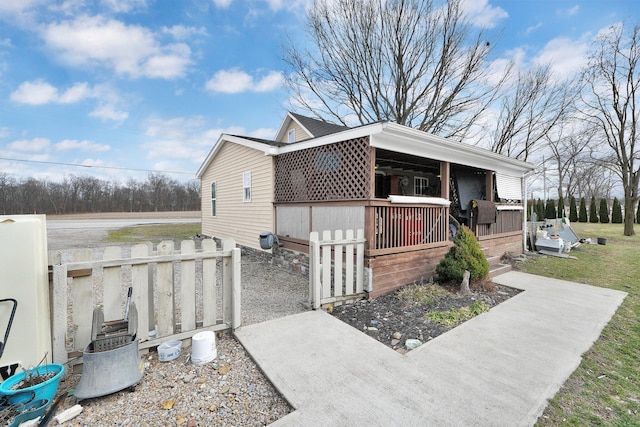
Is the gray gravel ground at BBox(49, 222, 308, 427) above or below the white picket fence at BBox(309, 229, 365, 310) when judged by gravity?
below

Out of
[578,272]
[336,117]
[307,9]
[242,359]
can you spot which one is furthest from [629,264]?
[307,9]

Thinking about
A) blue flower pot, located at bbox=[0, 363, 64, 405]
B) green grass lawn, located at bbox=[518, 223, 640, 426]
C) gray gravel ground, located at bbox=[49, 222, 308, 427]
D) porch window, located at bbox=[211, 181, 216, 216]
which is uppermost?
porch window, located at bbox=[211, 181, 216, 216]

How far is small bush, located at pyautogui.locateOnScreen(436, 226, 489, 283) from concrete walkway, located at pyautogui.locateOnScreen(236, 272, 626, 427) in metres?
1.03

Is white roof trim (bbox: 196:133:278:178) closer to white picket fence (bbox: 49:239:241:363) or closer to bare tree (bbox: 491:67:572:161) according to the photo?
white picket fence (bbox: 49:239:241:363)

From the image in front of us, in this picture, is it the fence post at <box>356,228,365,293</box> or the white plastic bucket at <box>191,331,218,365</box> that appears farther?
the fence post at <box>356,228,365,293</box>

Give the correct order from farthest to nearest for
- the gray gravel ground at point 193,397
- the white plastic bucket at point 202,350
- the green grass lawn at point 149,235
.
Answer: the green grass lawn at point 149,235 < the white plastic bucket at point 202,350 < the gray gravel ground at point 193,397

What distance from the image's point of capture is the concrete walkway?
2.04m

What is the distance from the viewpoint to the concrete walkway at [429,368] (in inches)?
80.3

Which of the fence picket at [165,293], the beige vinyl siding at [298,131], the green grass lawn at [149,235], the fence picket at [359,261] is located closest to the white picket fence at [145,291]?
the fence picket at [165,293]

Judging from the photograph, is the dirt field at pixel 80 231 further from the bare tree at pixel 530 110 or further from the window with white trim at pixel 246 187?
the bare tree at pixel 530 110

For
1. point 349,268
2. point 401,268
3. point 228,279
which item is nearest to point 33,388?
point 228,279

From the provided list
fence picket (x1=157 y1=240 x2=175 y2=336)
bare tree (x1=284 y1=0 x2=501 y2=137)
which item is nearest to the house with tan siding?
fence picket (x1=157 y1=240 x2=175 y2=336)

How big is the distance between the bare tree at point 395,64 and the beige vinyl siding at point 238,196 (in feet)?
23.4

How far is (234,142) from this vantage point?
31.1 feet
